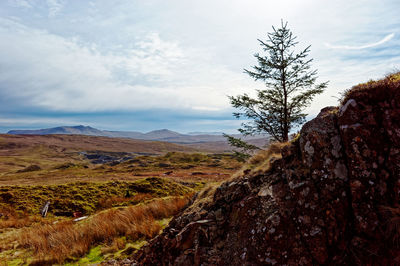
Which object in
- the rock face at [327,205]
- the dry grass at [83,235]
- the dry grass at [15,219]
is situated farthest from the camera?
the dry grass at [15,219]

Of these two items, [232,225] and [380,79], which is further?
[232,225]

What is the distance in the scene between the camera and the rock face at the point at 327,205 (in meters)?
3.60

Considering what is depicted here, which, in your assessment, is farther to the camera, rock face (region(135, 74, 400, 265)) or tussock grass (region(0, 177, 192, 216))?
tussock grass (region(0, 177, 192, 216))

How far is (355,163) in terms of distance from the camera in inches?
155

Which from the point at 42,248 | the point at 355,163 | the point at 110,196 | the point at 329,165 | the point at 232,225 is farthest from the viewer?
the point at 110,196

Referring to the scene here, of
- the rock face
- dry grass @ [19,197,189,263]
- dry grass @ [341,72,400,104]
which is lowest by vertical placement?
dry grass @ [19,197,189,263]

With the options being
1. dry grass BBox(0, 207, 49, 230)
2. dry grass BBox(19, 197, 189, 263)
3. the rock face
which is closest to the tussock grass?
dry grass BBox(0, 207, 49, 230)

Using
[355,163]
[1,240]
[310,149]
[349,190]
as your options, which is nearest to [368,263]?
[349,190]

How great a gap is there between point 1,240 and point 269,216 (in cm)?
952

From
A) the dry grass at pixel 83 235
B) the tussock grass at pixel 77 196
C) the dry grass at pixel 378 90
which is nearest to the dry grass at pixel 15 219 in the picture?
the tussock grass at pixel 77 196

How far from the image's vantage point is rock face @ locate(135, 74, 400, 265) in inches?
142

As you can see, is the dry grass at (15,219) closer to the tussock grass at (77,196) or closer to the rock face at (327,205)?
the tussock grass at (77,196)

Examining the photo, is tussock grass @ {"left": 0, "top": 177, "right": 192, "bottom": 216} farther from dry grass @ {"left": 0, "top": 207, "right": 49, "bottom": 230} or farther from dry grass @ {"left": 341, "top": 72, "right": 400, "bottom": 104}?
dry grass @ {"left": 341, "top": 72, "right": 400, "bottom": 104}

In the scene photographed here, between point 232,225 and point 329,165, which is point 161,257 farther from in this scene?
point 329,165
